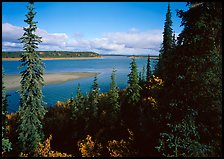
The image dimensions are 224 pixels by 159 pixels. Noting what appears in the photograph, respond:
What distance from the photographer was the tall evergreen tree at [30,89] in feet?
65.7

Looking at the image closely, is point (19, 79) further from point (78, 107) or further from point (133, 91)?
point (133, 91)

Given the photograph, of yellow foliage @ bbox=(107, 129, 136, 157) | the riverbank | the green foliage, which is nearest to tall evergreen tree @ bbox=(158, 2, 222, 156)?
the green foliage

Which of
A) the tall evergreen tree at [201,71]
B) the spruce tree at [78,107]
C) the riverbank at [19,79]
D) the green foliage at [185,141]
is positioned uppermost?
the tall evergreen tree at [201,71]

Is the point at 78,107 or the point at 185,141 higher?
the point at 185,141

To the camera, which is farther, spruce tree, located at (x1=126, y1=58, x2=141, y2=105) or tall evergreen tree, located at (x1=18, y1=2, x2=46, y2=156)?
spruce tree, located at (x1=126, y1=58, x2=141, y2=105)

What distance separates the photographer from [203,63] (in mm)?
9266

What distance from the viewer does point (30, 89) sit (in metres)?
21.7

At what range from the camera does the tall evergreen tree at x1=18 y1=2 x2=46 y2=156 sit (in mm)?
20031

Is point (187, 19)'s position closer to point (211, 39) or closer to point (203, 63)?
point (211, 39)

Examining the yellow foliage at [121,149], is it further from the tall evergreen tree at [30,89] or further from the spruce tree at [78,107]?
the spruce tree at [78,107]

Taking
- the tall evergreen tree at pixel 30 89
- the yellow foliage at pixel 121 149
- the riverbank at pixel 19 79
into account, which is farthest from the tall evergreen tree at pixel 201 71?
the riverbank at pixel 19 79

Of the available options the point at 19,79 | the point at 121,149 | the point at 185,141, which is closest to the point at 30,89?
the point at 121,149

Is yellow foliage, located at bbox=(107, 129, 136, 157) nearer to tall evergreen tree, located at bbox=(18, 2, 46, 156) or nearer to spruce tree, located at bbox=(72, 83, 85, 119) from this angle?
tall evergreen tree, located at bbox=(18, 2, 46, 156)

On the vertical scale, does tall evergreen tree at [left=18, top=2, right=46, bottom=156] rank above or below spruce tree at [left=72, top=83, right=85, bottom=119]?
above
